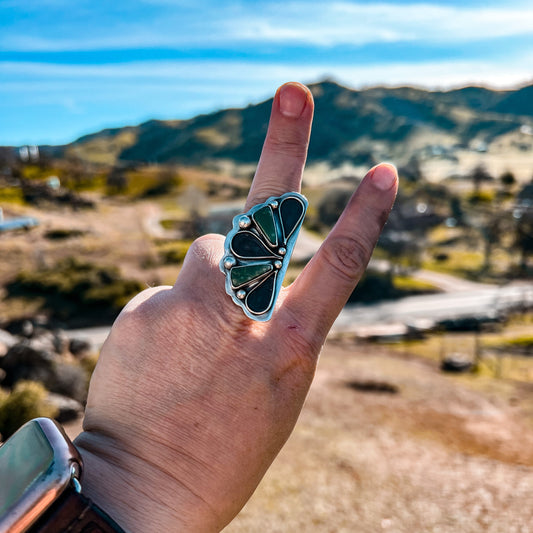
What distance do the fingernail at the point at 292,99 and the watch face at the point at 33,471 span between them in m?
1.69

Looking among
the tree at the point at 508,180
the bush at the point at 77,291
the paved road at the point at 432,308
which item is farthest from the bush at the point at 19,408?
the tree at the point at 508,180

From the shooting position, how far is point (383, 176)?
2344 mm

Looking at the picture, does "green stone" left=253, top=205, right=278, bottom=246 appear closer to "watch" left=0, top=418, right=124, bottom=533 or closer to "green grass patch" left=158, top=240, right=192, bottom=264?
"watch" left=0, top=418, right=124, bottom=533

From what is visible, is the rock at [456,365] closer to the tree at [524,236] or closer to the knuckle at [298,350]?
the knuckle at [298,350]

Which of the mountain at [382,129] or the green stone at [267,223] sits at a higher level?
the mountain at [382,129]

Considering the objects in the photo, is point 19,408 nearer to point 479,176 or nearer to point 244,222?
point 244,222

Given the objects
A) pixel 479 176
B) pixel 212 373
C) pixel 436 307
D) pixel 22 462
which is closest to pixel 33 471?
pixel 22 462

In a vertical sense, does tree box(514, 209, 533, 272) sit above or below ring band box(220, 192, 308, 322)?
below

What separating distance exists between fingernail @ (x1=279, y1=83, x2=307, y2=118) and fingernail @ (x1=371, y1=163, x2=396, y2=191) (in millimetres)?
479

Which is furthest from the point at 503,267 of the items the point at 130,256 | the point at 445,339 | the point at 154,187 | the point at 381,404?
the point at 154,187

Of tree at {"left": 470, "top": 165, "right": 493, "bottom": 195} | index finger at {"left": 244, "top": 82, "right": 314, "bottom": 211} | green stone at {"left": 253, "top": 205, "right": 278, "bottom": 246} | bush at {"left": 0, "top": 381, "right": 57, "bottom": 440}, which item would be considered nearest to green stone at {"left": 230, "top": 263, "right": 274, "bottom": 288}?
green stone at {"left": 253, "top": 205, "right": 278, "bottom": 246}

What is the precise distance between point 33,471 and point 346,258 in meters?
1.52

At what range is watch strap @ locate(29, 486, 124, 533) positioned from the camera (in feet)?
4.72

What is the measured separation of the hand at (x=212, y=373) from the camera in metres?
1.96
